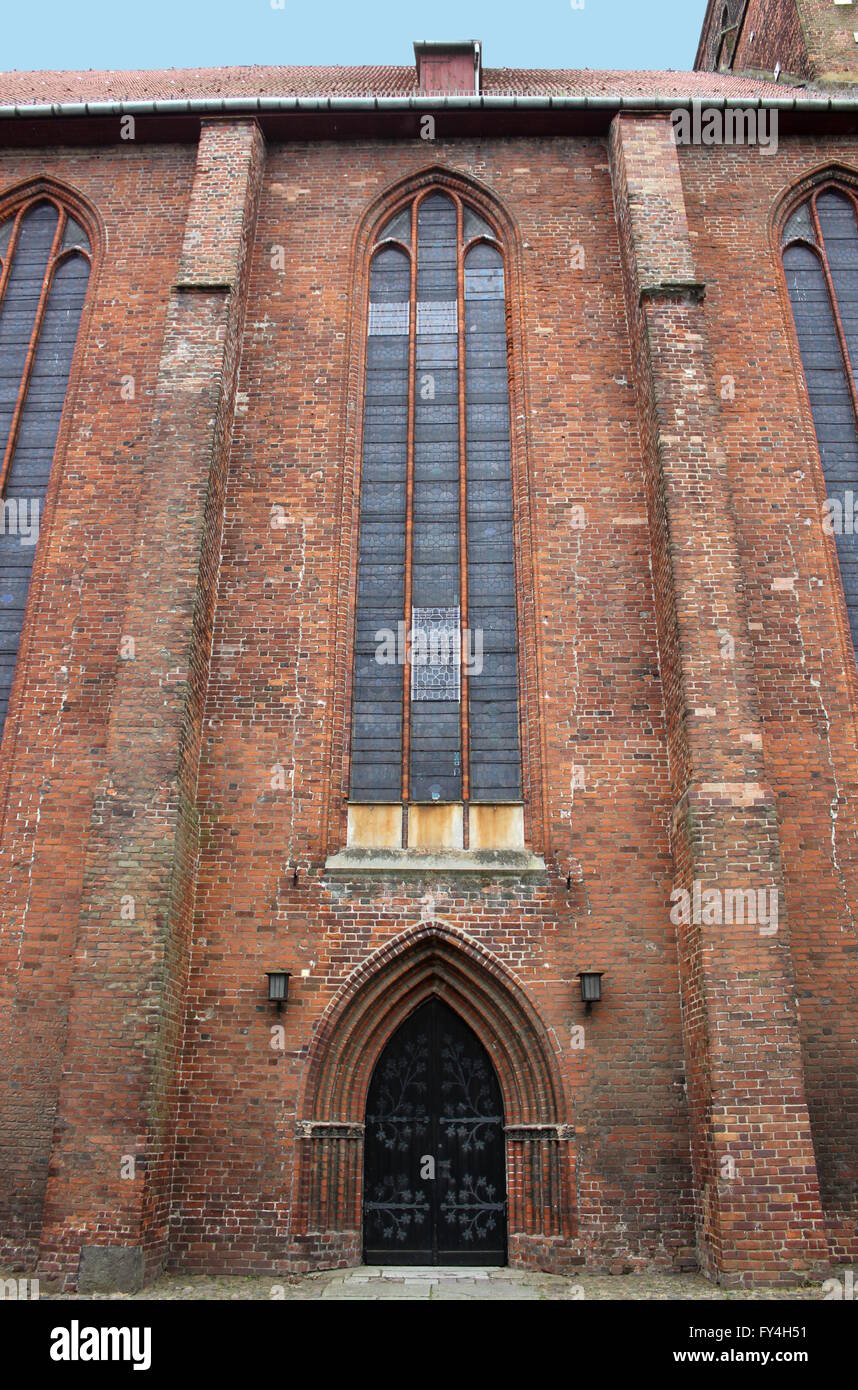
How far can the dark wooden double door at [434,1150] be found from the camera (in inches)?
290

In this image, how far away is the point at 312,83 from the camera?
528 inches

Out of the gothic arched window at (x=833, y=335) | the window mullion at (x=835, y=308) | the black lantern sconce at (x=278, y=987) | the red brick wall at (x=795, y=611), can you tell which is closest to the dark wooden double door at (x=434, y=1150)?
the black lantern sconce at (x=278, y=987)

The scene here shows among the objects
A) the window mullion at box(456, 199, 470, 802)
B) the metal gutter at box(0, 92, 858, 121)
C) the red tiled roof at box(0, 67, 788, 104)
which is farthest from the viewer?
the red tiled roof at box(0, 67, 788, 104)

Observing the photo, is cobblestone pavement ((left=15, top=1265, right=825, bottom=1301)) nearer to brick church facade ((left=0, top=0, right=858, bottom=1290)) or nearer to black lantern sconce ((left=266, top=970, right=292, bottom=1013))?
brick church facade ((left=0, top=0, right=858, bottom=1290))

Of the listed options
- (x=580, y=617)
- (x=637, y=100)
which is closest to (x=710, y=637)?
(x=580, y=617)

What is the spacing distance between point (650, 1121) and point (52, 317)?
938 centimetres

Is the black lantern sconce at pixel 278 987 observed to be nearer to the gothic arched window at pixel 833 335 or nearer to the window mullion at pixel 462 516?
the window mullion at pixel 462 516

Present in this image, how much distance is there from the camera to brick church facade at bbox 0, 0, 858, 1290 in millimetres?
7152

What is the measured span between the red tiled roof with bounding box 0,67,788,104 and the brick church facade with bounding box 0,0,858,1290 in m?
2.14

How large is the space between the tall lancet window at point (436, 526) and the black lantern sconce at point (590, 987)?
5.09 feet

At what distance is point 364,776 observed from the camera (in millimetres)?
8508

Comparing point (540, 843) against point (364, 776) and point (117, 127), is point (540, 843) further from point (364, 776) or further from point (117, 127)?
point (117, 127)

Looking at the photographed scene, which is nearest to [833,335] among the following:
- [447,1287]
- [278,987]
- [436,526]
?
[436,526]

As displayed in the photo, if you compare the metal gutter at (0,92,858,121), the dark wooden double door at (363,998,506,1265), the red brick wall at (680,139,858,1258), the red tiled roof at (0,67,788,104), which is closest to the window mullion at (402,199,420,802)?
the metal gutter at (0,92,858,121)
